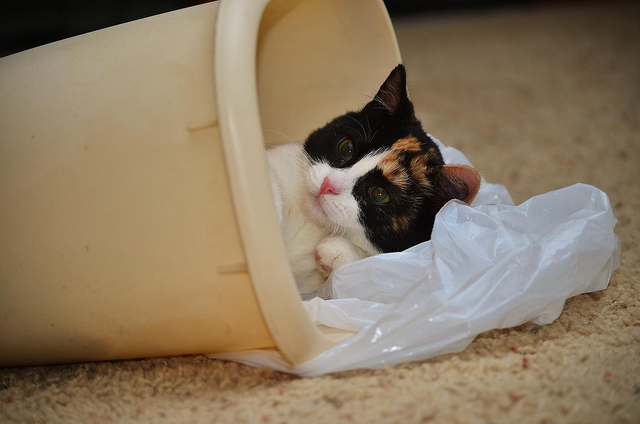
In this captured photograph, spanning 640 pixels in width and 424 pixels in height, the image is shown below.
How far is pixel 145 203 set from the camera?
2.59 ft

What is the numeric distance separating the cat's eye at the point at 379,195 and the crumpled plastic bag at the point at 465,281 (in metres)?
0.11

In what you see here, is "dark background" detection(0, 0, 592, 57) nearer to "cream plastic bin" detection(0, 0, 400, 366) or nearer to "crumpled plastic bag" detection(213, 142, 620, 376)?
"cream plastic bin" detection(0, 0, 400, 366)

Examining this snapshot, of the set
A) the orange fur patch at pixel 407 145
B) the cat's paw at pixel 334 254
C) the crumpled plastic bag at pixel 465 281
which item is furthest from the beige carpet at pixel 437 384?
the orange fur patch at pixel 407 145

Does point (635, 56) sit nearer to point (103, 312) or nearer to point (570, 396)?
point (570, 396)

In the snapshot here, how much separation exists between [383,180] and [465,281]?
0.82 feet

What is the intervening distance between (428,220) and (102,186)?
590 mm

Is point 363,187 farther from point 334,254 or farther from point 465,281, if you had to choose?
point 465,281

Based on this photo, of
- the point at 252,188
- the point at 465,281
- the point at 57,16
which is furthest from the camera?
the point at 57,16

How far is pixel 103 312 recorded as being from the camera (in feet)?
2.72

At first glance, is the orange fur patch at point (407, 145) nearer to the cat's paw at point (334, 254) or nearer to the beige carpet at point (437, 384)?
the cat's paw at point (334, 254)

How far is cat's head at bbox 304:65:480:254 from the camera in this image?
102 cm

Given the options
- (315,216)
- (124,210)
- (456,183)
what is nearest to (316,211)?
(315,216)

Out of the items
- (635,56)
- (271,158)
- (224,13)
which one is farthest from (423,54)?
(224,13)

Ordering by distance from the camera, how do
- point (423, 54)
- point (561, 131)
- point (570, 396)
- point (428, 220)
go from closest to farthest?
point (570, 396) → point (428, 220) → point (561, 131) → point (423, 54)
